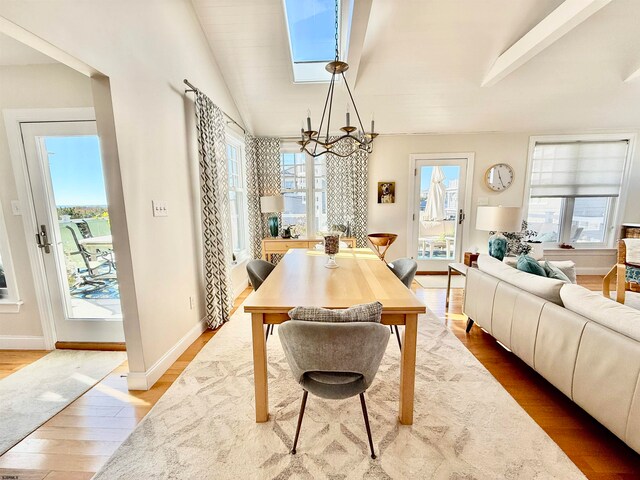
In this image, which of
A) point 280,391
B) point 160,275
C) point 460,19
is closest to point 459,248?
point 460,19

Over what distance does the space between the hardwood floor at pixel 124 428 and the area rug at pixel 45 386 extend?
0.08 meters

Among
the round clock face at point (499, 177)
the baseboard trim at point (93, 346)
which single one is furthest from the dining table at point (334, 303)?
the round clock face at point (499, 177)

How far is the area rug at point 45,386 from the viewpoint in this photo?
1593 mm

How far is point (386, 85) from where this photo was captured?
348 centimetres

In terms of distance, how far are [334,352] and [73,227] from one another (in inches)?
100

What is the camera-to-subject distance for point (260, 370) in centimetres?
153

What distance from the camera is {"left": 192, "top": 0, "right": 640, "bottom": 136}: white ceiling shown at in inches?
104

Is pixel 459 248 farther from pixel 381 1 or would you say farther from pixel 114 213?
pixel 114 213

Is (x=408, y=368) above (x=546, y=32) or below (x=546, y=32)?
below

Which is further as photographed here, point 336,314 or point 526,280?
point 526,280

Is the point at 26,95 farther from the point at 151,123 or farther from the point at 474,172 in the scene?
the point at 474,172

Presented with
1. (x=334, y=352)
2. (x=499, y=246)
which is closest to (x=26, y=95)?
(x=334, y=352)

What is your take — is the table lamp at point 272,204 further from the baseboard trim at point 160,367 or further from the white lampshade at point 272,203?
the baseboard trim at point 160,367

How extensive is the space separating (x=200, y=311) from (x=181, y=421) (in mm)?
1266
